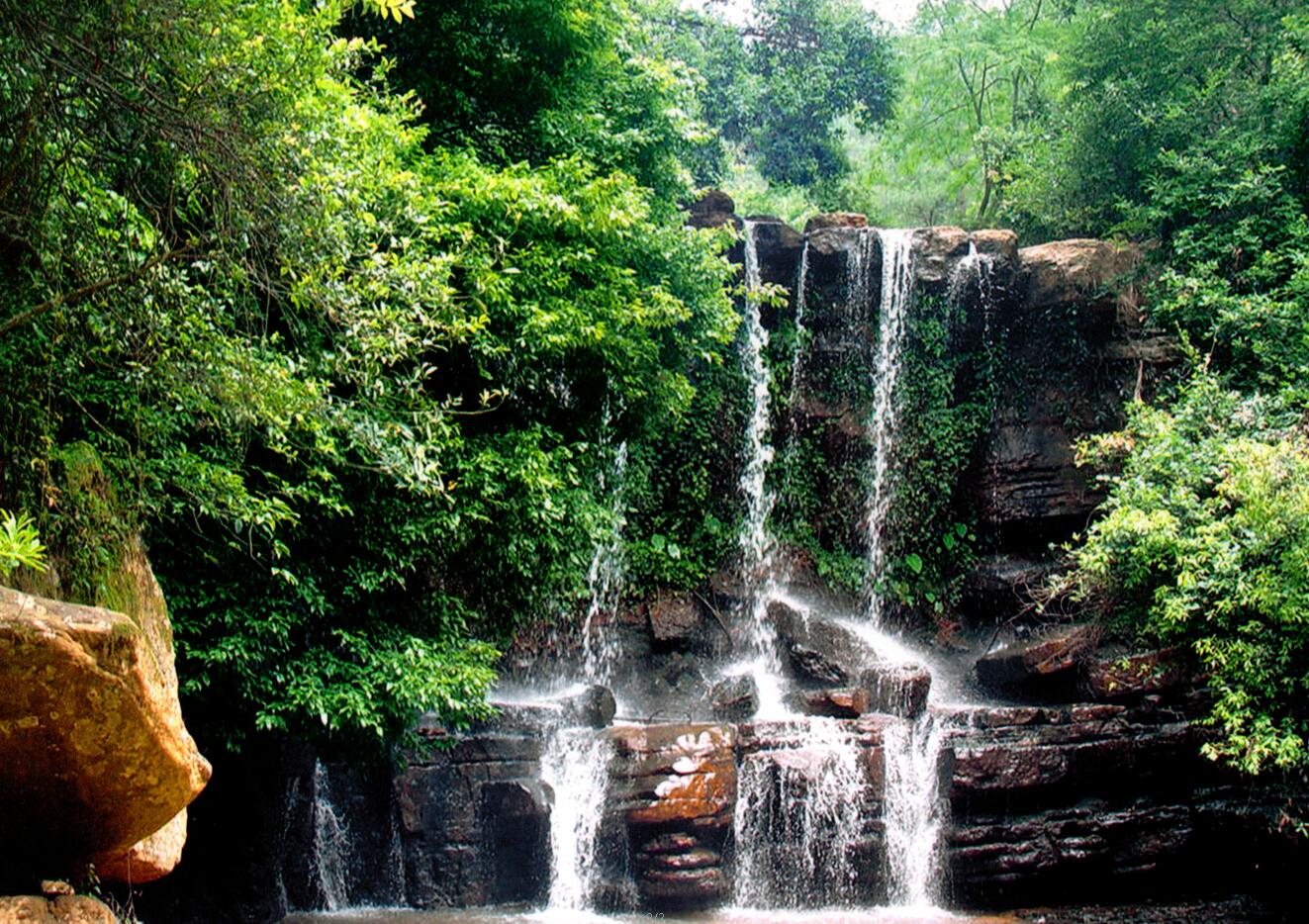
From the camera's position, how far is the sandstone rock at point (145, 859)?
5.00 metres

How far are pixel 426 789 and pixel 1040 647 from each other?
312 inches

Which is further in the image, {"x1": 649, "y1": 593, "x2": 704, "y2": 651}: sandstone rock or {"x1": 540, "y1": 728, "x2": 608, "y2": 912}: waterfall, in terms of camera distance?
{"x1": 649, "y1": 593, "x2": 704, "y2": 651}: sandstone rock

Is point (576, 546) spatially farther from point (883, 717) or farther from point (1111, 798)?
point (1111, 798)

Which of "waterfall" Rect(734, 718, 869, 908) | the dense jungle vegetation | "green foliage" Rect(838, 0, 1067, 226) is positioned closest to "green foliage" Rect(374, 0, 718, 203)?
the dense jungle vegetation

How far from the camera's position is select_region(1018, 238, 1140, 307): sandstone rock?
16.4 meters

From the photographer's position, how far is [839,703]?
12883 millimetres

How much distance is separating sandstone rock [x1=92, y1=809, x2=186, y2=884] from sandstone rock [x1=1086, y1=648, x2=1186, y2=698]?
10077 mm

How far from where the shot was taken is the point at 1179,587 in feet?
36.1

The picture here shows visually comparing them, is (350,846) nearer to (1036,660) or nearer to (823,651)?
(823,651)

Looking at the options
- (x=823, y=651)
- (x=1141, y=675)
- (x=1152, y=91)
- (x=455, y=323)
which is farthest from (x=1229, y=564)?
(x=1152, y=91)

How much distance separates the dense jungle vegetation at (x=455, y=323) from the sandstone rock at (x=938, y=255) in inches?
85.2

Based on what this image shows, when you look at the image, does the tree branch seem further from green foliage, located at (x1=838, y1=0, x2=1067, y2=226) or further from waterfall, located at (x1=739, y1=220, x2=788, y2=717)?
green foliage, located at (x1=838, y1=0, x2=1067, y2=226)

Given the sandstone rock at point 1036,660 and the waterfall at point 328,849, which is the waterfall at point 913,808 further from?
the waterfall at point 328,849

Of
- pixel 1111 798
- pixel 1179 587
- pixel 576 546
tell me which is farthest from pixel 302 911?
pixel 1179 587
